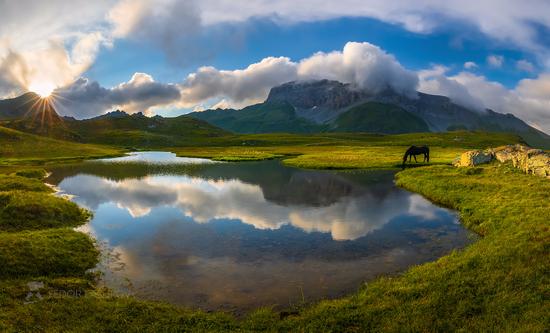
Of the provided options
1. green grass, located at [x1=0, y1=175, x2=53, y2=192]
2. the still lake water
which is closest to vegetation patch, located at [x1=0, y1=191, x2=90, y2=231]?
the still lake water

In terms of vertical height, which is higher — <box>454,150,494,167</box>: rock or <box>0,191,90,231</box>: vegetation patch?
<box>454,150,494,167</box>: rock

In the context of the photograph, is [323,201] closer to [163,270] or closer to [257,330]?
[163,270]

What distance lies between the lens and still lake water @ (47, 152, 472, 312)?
66.2 ft

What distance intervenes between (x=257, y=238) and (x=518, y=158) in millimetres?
44849

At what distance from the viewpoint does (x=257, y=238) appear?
1156 inches

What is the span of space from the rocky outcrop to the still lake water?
639 inches

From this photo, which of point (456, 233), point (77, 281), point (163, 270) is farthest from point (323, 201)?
point (77, 281)

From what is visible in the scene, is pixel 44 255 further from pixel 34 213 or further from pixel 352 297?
pixel 352 297

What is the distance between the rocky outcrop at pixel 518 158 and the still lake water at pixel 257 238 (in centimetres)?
1622

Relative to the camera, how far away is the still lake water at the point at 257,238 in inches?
794

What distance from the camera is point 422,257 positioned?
2445cm

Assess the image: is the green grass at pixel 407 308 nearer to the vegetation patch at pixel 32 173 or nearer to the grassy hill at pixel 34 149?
the vegetation patch at pixel 32 173

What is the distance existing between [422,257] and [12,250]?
25.9 m

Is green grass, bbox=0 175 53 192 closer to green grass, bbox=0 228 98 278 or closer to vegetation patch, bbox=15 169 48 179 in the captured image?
vegetation patch, bbox=15 169 48 179
